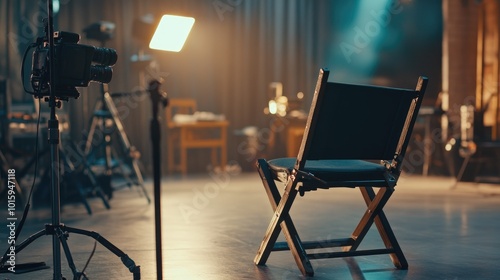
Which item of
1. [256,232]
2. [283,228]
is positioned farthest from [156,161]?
[256,232]

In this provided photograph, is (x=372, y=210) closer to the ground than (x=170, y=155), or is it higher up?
higher up

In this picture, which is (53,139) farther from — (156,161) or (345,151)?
(345,151)

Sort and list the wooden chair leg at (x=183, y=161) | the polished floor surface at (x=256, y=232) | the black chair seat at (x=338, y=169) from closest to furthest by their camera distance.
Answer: the black chair seat at (x=338, y=169), the polished floor surface at (x=256, y=232), the wooden chair leg at (x=183, y=161)

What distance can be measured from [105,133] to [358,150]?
3107 millimetres

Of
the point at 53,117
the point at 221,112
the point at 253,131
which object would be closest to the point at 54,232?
the point at 53,117

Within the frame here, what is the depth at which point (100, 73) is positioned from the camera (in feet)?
9.30

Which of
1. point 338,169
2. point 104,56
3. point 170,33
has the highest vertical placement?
point 170,33

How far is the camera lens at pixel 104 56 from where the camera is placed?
2.76 metres

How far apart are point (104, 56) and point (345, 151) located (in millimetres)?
1081

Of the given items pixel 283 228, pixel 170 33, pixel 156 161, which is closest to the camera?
pixel 156 161

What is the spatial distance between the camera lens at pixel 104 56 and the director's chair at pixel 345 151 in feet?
2.63

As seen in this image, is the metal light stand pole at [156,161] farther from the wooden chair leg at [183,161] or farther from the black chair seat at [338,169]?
the wooden chair leg at [183,161]

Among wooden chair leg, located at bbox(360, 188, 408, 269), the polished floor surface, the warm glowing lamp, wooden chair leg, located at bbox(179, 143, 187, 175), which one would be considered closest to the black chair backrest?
wooden chair leg, located at bbox(360, 188, 408, 269)

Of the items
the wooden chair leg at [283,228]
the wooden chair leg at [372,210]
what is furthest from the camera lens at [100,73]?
the wooden chair leg at [372,210]
